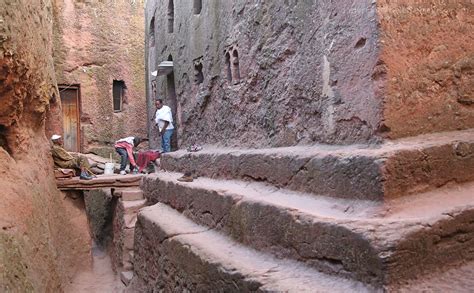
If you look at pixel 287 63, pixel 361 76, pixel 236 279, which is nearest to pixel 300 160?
pixel 361 76

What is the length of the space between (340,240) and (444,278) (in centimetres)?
45

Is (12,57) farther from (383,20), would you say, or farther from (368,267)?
(368,267)

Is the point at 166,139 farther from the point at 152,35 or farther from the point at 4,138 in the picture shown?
the point at 4,138

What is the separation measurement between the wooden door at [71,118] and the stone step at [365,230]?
11.1 m

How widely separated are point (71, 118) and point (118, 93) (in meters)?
1.69

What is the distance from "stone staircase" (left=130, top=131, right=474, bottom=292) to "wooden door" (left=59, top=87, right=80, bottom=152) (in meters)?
10.3

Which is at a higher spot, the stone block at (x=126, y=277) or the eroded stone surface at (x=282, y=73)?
the eroded stone surface at (x=282, y=73)

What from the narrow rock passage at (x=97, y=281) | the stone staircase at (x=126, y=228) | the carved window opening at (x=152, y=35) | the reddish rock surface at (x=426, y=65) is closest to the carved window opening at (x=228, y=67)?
the stone staircase at (x=126, y=228)

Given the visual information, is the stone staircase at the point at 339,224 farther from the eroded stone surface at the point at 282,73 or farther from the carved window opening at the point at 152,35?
the carved window opening at the point at 152,35

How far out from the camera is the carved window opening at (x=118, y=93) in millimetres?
13695

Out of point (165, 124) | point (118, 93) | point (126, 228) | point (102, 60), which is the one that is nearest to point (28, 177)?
point (126, 228)

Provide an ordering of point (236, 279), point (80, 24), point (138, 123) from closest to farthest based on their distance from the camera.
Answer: point (236, 279) → point (80, 24) → point (138, 123)

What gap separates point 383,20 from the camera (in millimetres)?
2645

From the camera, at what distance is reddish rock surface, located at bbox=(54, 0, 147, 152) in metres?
12.6
